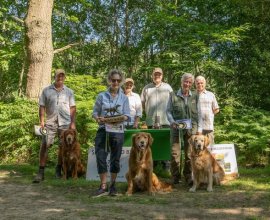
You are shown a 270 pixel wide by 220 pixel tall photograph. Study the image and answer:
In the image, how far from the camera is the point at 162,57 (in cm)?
→ 1205

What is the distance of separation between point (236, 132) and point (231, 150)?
244cm

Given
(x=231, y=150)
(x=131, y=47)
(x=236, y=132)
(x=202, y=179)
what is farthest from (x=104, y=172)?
(x=131, y=47)

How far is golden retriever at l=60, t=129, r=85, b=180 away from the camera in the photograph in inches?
263

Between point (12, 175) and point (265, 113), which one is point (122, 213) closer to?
point (12, 175)

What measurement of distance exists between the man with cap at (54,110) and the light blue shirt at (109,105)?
56.9 inches

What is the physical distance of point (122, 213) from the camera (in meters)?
4.33

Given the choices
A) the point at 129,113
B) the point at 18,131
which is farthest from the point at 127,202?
the point at 18,131

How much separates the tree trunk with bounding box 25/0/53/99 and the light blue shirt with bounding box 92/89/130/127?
13.8 ft

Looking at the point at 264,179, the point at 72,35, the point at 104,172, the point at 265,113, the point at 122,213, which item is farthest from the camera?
the point at 72,35

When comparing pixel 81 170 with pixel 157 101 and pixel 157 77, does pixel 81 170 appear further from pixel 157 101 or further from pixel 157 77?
pixel 157 77

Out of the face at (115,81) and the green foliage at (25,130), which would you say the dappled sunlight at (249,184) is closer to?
the face at (115,81)

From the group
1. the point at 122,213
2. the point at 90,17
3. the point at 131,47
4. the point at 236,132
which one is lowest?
the point at 122,213

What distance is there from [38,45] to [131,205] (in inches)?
220

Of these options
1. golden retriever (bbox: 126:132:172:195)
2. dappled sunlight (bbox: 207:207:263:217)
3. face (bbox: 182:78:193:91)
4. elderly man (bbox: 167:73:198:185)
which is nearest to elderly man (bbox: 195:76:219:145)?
elderly man (bbox: 167:73:198:185)
